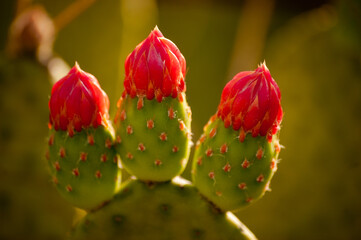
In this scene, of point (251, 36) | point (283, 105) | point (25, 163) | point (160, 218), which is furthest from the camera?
point (251, 36)

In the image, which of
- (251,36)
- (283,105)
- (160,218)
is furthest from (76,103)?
(251,36)

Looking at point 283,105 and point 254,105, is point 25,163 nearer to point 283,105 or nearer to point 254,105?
point 254,105

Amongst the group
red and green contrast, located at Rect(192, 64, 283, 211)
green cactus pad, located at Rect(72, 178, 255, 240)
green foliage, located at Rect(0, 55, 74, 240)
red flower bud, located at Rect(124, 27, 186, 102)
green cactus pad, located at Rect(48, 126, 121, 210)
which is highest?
red flower bud, located at Rect(124, 27, 186, 102)

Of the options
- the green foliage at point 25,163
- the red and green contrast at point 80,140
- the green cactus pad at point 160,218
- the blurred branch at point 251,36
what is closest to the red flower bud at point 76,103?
the red and green contrast at point 80,140

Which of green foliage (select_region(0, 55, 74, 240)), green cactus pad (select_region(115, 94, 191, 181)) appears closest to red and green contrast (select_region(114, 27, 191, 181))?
green cactus pad (select_region(115, 94, 191, 181))

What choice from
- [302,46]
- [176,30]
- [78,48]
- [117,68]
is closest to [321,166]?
[302,46]

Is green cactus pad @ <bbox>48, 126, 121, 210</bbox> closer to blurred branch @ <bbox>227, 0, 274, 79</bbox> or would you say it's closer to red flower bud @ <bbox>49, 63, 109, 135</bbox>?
red flower bud @ <bbox>49, 63, 109, 135</bbox>
